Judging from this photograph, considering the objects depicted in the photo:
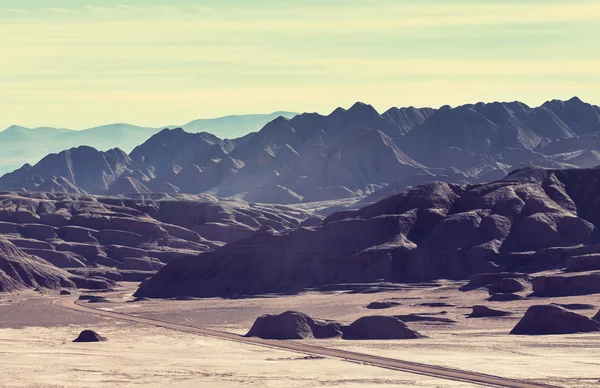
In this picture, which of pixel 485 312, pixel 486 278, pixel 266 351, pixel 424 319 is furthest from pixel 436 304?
pixel 266 351

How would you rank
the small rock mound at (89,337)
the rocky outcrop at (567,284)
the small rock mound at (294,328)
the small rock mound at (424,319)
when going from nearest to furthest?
the small rock mound at (89,337), the small rock mound at (294,328), the small rock mound at (424,319), the rocky outcrop at (567,284)

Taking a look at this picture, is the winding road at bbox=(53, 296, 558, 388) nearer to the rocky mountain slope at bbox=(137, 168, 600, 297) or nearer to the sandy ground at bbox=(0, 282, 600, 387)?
the sandy ground at bbox=(0, 282, 600, 387)

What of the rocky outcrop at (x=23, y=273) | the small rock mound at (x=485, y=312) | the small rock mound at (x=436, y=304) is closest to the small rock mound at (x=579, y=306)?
the small rock mound at (x=485, y=312)

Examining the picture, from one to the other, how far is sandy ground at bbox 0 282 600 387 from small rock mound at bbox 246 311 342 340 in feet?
12.1

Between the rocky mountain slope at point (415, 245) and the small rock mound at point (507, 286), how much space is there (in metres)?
14.0

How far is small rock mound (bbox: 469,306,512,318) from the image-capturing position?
122 m

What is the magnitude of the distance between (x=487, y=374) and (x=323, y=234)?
94.8 m

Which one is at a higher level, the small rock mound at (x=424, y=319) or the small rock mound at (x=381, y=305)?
the small rock mound at (x=381, y=305)

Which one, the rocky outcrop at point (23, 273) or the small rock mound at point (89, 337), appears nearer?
the small rock mound at point (89, 337)

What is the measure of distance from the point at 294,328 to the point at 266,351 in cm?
980

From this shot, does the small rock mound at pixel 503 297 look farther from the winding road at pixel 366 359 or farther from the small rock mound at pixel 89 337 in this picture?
the small rock mound at pixel 89 337

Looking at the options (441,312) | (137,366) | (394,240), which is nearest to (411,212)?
(394,240)

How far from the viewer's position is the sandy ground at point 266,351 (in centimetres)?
8244

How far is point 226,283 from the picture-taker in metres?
168
